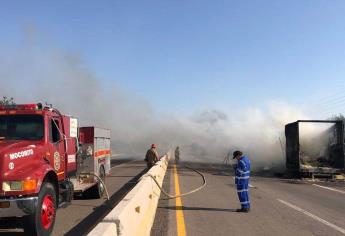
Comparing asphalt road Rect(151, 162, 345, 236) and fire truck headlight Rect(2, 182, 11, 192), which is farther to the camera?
asphalt road Rect(151, 162, 345, 236)

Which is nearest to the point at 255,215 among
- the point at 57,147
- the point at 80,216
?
the point at 80,216

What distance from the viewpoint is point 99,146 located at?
15.9 metres

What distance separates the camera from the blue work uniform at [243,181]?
12.5 metres

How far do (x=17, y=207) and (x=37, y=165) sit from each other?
109 centimetres

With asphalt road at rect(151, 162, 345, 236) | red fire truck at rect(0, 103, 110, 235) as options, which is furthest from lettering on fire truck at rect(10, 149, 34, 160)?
asphalt road at rect(151, 162, 345, 236)

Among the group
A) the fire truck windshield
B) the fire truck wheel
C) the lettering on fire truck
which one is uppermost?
the fire truck windshield

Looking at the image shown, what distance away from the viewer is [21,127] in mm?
10094

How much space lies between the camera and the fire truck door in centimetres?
1018

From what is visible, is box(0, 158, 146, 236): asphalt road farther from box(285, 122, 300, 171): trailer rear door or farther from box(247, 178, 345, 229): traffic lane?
box(285, 122, 300, 171): trailer rear door

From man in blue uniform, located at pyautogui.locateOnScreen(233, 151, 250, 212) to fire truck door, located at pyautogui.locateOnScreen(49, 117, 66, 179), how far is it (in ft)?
14.2

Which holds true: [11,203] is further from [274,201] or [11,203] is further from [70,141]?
[274,201]

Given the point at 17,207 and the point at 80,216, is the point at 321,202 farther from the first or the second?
the point at 17,207

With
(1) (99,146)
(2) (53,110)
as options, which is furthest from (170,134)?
(2) (53,110)

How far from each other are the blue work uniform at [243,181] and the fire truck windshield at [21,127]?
5119 millimetres
